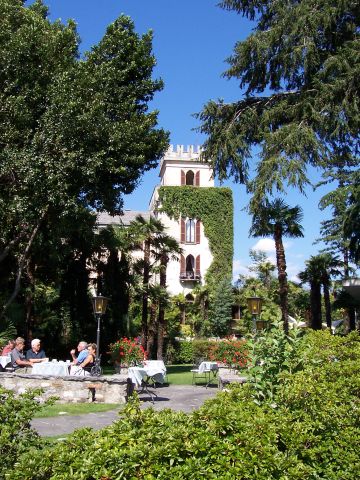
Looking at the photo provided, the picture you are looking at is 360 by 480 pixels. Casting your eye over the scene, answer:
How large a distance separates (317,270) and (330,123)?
43.1 feet

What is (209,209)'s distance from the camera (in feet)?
153

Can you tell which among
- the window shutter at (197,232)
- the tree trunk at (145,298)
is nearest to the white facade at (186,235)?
the window shutter at (197,232)

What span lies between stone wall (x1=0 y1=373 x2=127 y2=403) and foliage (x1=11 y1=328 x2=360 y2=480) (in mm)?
6472

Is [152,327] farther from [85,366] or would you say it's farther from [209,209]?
[209,209]

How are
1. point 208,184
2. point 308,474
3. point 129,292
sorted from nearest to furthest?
point 308,474 → point 129,292 → point 208,184

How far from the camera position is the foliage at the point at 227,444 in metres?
2.66

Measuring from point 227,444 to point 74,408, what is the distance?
24.1 feet

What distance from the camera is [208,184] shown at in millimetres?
48500

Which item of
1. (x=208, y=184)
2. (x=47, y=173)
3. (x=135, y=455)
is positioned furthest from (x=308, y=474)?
(x=208, y=184)

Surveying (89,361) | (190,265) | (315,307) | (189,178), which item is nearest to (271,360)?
(89,361)

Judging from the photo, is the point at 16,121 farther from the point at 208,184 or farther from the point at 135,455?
the point at 208,184

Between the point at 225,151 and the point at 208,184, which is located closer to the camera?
the point at 225,151

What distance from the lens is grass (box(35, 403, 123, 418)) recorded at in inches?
353

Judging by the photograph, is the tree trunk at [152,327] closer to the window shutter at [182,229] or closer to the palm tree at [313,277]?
the palm tree at [313,277]
